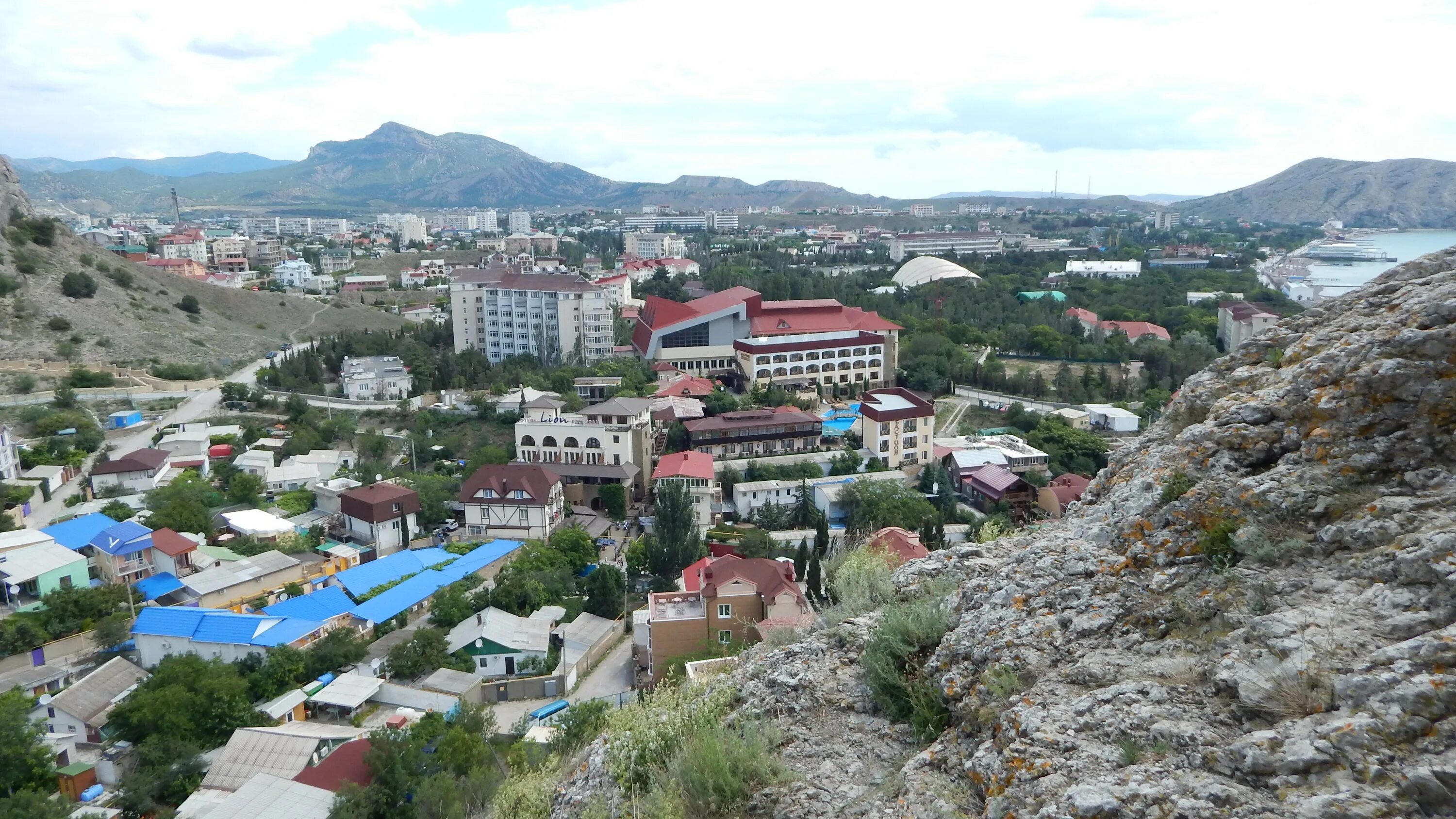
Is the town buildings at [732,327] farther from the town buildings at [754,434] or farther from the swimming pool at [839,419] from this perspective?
the town buildings at [754,434]

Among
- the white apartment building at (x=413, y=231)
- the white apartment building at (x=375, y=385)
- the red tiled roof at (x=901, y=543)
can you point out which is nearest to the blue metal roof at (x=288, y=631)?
the red tiled roof at (x=901, y=543)

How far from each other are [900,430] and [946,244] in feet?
158

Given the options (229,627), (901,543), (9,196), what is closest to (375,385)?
(229,627)

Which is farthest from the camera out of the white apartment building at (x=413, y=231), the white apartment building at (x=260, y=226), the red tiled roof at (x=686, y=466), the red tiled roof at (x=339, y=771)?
the white apartment building at (x=260, y=226)

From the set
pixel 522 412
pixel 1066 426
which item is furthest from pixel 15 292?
pixel 1066 426

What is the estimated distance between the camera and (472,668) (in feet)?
34.2

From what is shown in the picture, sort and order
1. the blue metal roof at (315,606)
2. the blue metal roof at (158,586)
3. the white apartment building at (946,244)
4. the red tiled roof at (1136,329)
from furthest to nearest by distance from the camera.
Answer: the white apartment building at (946,244)
the red tiled roof at (1136,329)
the blue metal roof at (158,586)
the blue metal roof at (315,606)

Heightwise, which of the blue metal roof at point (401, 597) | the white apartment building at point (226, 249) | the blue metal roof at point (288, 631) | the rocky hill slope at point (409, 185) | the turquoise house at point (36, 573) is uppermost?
the rocky hill slope at point (409, 185)

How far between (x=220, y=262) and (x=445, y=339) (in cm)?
2999

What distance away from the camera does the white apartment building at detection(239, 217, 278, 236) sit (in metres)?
78.6

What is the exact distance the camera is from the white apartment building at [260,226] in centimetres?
7862

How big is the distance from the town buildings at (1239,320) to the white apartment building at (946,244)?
2918 cm

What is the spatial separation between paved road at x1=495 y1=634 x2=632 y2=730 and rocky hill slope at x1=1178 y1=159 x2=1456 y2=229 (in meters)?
93.0

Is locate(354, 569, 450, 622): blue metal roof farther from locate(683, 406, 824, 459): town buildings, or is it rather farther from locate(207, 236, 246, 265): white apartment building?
locate(207, 236, 246, 265): white apartment building
